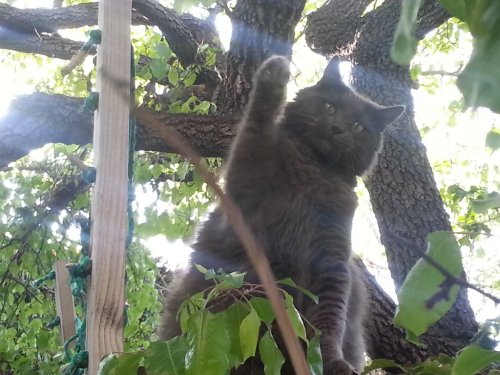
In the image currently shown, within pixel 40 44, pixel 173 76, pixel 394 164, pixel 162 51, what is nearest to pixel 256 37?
pixel 162 51

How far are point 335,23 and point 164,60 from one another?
1.08m

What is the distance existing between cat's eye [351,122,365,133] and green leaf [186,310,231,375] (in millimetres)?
1946

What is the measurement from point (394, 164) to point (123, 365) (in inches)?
101

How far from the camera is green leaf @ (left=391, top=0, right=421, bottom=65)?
1.56ft

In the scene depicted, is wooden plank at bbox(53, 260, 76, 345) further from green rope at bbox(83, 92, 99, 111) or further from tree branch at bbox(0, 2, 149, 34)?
tree branch at bbox(0, 2, 149, 34)

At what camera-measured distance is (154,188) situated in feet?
13.2

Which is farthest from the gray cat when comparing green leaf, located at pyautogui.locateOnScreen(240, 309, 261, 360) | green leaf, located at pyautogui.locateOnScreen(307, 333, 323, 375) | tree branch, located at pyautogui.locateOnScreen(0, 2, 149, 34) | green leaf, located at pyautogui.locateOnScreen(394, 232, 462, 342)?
tree branch, located at pyautogui.locateOnScreen(0, 2, 149, 34)

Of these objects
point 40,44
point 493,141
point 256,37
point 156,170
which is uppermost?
point 40,44

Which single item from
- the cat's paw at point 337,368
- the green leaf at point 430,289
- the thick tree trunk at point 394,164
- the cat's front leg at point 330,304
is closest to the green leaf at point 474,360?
the green leaf at point 430,289

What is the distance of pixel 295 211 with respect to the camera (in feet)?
8.06

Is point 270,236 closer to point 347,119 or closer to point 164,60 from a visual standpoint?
point 347,119

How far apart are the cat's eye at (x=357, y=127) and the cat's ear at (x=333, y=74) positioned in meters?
0.21

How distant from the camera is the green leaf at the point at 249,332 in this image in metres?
0.99

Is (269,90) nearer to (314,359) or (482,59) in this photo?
(314,359)
